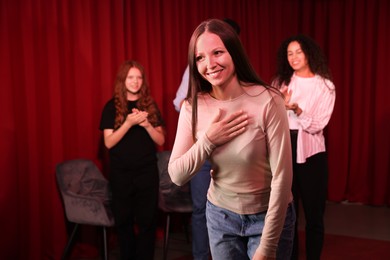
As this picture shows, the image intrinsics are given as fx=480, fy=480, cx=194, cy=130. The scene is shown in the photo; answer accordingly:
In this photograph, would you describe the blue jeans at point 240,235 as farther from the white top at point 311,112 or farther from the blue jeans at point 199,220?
the blue jeans at point 199,220

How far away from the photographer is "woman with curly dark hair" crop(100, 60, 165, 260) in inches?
137

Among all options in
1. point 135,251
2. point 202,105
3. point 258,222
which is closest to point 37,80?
point 135,251

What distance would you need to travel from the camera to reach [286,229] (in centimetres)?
171

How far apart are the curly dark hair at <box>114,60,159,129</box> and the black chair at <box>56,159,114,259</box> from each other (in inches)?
21.7

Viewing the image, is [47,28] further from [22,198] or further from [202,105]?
[202,105]

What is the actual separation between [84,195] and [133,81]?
3.11 ft

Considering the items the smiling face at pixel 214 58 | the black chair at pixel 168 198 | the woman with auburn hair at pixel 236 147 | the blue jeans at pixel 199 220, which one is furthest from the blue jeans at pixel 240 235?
the black chair at pixel 168 198

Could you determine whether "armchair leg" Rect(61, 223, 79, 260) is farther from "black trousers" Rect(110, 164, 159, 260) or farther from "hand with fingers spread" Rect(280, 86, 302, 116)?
"hand with fingers spread" Rect(280, 86, 302, 116)

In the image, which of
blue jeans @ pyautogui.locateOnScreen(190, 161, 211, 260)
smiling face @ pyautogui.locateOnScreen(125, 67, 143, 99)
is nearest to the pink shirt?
blue jeans @ pyautogui.locateOnScreen(190, 161, 211, 260)

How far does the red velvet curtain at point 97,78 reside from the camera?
11.7 ft

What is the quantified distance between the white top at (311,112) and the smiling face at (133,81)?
113 cm

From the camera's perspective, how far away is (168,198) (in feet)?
13.0

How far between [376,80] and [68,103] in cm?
366

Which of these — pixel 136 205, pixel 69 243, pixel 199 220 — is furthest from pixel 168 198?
A: pixel 69 243
